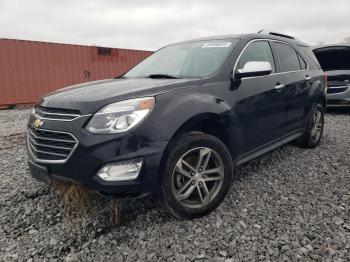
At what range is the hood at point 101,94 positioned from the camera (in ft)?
7.23

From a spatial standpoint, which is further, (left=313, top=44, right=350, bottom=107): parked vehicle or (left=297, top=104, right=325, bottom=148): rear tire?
(left=313, top=44, right=350, bottom=107): parked vehicle

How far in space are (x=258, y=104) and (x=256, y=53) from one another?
2.18ft

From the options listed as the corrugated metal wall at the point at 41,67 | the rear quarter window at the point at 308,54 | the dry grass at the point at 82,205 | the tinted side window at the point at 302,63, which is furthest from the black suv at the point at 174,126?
the corrugated metal wall at the point at 41,67

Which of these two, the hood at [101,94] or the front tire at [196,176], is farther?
the front tire at [196,176]

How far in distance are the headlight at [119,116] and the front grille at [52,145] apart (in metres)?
0.20

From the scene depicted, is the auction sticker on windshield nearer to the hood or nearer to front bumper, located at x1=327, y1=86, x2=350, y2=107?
the hood

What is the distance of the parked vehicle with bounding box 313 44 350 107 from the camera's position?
24.2 feet

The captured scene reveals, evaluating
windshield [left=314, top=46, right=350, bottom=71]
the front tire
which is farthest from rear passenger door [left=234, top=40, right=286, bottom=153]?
windshield [left=314, top=46, right=350, bottom=71]

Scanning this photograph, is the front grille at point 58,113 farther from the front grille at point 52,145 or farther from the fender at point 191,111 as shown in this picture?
the fender at point 191,111

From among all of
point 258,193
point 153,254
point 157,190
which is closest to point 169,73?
point 157,190

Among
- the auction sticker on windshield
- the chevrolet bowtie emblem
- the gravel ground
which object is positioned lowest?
the gravel ground

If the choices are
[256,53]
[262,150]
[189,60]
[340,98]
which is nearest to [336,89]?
[340,98]

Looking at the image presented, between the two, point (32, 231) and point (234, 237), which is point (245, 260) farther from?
point (32, 231)

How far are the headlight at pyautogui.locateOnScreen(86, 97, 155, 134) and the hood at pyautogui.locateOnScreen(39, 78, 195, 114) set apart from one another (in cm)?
5
